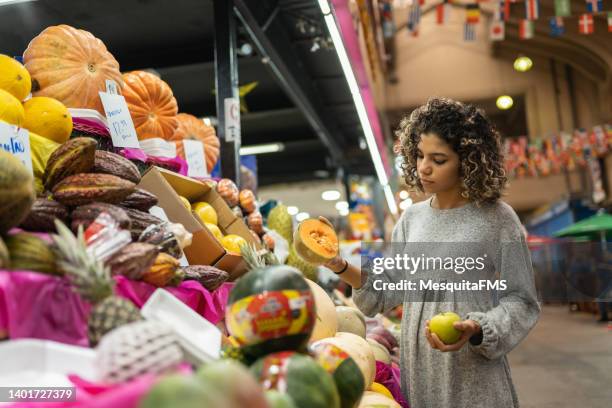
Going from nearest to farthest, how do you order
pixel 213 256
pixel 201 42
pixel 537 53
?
pixel 213 256 → pixel 201 42 → pixel 537 53

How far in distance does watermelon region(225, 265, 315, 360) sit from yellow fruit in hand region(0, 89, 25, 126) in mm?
987

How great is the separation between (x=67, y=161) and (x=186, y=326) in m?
0.69

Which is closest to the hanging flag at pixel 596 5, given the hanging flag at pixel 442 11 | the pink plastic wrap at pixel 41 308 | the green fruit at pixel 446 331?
the hanging flag at pixel 442 11

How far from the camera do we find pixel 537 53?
16906 millimetres

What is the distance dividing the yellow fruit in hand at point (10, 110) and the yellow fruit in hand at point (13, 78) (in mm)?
103

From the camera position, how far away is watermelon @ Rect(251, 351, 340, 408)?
1.03 m

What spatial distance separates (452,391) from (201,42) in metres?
4.07

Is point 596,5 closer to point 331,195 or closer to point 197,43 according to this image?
point 197,43

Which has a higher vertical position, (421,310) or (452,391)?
(421,310)

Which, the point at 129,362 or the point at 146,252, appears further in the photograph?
the point at 146,252

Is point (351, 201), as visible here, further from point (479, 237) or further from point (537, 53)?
point (537, 53)

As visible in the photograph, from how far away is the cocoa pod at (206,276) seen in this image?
183cm

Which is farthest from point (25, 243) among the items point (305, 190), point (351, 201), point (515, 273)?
point (305, 190)

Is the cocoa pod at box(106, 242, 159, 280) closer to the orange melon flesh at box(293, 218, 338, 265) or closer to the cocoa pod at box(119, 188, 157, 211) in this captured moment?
the cocoa pod at box(119, 188, 157, 211)
